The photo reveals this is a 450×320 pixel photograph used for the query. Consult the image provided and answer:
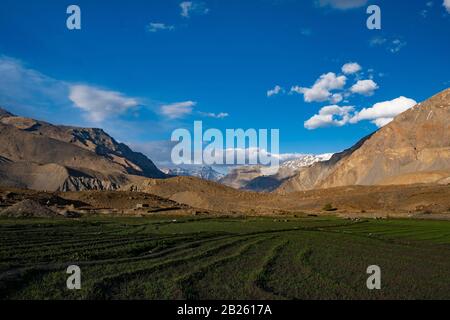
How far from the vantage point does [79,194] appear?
5625 inches

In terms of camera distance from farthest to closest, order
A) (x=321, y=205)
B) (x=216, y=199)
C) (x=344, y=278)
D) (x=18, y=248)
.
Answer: (x=216, y=199) < (x=321, y=205) < (x=18, y=248) < (x=344, y=278)

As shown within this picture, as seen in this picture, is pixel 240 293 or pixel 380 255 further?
pixel 380 255

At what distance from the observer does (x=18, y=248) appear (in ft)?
111

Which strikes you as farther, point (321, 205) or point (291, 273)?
point (321, 205)

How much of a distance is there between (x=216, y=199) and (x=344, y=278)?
15025 centimetres

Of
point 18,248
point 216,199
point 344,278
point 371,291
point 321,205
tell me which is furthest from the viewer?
point 216,199
